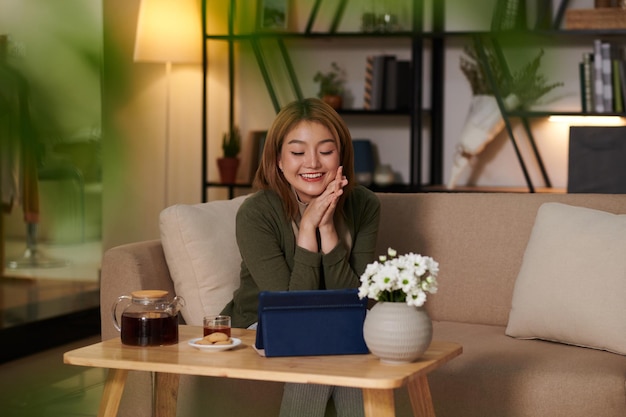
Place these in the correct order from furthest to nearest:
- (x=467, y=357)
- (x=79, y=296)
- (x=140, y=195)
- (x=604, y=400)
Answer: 1. (x=140, y=195)
2. (x=79, y=296)
3. (x=467, y=357)
4. (x=604, y=400)

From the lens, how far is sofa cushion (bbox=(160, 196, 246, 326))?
2.83m

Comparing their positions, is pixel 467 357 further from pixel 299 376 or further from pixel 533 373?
pixel 299 376

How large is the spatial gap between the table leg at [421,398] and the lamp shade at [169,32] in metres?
3.51

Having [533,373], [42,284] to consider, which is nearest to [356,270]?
[533,373]

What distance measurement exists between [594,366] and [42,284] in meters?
2.90

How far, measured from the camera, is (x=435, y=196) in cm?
323

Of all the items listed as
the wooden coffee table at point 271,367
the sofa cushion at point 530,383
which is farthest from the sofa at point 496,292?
the wooden coffee table at point 271,367

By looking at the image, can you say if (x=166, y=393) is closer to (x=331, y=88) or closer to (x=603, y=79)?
(x=603, y=79)

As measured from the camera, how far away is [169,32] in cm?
557

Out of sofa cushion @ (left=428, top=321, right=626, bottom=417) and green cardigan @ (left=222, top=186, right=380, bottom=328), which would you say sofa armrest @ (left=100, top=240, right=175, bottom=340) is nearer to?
green cardigan @ (left=222, top=186, right=380, bottom=328)

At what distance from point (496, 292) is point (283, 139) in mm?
856

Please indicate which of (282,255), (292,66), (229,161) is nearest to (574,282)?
(282,255)

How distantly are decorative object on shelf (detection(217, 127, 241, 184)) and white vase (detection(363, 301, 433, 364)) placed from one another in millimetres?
3887

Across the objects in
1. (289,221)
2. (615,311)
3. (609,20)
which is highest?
(609,20)
